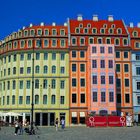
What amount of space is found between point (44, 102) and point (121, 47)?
21536 mm

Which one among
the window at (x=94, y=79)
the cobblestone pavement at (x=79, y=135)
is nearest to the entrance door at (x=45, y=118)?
the window at (x=94, y=79)

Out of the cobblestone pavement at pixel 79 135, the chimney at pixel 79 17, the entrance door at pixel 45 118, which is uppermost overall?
the chimney at pixel 79 17

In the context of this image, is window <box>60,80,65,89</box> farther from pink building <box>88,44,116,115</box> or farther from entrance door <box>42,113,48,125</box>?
entrance door <box>42,113,48,125</box>

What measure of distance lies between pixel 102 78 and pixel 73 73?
6887 mm

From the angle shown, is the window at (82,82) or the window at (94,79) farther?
the window at (82,82)

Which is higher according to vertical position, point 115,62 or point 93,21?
point 93,21

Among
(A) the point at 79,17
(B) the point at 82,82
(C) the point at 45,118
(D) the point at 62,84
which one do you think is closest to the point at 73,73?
(B) the point at 82,82

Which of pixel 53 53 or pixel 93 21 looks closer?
pixel 53 53

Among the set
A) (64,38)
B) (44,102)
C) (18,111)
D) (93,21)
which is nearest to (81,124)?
(44,102)

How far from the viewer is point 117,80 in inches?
3174

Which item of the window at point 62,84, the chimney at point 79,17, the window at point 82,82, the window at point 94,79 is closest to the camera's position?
the window at point 94,79

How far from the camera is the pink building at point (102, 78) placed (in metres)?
76.6

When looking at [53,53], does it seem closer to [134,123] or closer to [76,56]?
[76,56]

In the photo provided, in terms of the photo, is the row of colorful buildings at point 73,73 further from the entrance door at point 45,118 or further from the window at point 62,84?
the window at point 62,84
